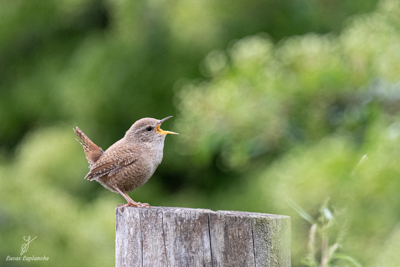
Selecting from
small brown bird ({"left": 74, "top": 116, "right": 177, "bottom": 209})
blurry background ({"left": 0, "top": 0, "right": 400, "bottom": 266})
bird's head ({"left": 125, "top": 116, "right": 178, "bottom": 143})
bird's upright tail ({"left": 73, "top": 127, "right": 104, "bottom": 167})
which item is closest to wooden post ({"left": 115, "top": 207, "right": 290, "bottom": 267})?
blurry background ({"left": 0, "top": 0, "right": 400, "bottom": 266})

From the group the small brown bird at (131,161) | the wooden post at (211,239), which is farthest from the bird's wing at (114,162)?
the wooden post at (211,239)

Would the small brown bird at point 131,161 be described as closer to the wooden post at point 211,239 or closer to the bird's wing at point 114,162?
the bird's wing at point 114,162

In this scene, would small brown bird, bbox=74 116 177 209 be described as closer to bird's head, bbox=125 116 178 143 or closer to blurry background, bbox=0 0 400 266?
bird's head, bbox=125 116 178 143

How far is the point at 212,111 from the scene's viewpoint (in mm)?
3436

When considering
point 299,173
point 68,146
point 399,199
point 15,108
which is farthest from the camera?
point 15,108

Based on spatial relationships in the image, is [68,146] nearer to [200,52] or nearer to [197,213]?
[200,52]

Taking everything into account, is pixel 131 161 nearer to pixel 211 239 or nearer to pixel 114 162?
pixel 114 162

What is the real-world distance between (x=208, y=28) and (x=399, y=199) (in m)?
4.04

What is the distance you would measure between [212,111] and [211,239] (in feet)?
5.41

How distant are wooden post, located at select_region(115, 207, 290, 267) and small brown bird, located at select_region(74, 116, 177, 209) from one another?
662 mm

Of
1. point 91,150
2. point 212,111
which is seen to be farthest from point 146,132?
point 212,111

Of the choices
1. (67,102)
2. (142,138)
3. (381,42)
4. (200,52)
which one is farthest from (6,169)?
(381,42)

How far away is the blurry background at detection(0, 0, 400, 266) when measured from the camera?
2.84 m

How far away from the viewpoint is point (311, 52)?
3.26m
